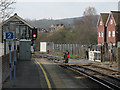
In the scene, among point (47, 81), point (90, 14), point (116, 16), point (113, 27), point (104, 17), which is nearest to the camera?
point (47, 81)

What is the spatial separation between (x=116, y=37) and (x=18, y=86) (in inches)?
1562

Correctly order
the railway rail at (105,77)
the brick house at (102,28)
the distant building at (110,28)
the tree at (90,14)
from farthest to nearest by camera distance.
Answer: the tree at (90,14)
the brick house at (102,28)
the distant building at (110,28)
the railway rail at (105,77)

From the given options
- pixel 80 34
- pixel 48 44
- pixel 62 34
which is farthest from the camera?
pixel 62 34

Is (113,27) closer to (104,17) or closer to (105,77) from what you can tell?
(104,17)

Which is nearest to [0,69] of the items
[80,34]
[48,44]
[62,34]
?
[48,44]

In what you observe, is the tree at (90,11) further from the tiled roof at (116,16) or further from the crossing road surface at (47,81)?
the crossing road surface at (47,81)

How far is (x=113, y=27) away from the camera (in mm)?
50062

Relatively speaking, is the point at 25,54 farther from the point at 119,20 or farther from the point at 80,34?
the point at 80,34

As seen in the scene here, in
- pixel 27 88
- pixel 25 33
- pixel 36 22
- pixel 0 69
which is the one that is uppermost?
pixel 36 22

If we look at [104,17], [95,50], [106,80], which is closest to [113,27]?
[104,17]

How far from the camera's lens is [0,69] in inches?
473

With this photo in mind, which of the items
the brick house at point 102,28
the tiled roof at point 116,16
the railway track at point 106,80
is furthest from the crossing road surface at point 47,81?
the brick house at point 102,28

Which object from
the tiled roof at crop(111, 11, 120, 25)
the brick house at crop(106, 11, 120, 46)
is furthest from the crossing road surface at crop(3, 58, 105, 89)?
the tiled roof at crop(111, 11, 120, 25)

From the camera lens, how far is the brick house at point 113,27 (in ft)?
160
